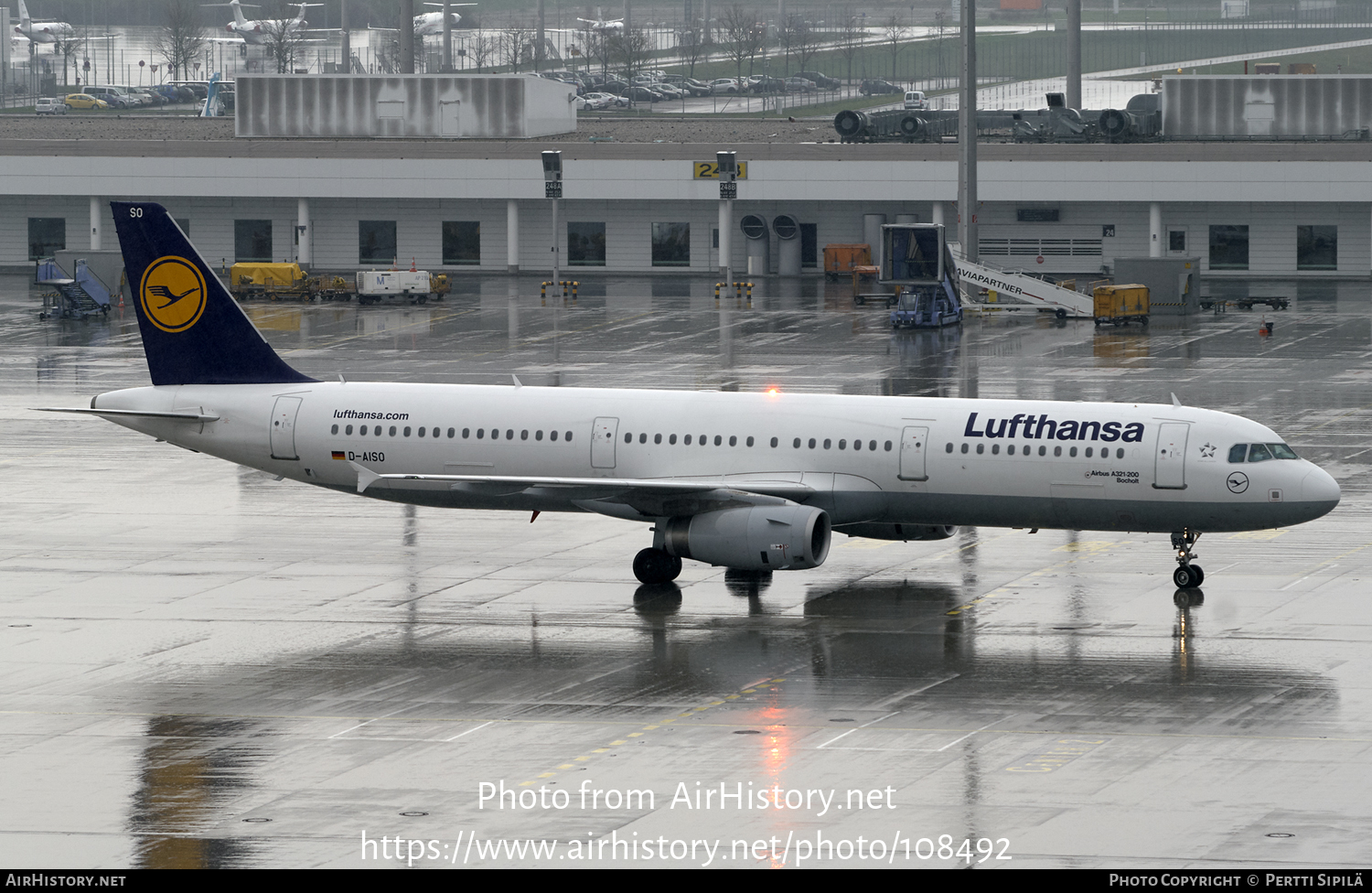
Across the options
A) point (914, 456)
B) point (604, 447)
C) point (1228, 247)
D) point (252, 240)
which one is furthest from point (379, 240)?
point (914, 456)

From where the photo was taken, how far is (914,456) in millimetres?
39875

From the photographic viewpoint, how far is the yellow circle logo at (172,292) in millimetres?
44562

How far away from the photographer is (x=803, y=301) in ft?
342

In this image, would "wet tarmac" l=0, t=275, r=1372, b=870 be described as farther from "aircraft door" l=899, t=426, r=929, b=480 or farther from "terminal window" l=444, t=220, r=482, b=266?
"terminal window" l=444, t=220, r=482, b=266

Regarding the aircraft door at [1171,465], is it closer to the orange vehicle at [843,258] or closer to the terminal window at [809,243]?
the orange vehicle at [843,258]

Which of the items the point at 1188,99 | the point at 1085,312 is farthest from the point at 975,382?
the point at 1188,99

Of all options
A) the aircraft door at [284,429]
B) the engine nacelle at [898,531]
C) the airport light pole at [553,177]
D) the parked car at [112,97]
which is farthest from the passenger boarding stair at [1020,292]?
the parked car at [112,97]

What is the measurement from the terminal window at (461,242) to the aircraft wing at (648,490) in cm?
8117

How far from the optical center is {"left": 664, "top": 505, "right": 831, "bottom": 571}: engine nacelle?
1497 inches

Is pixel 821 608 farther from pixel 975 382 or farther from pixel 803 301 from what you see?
pixel 803 301

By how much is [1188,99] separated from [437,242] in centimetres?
4631

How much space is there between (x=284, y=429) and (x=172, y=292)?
4.58 m

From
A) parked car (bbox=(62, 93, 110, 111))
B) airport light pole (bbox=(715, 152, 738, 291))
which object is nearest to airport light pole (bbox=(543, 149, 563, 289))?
airport light pole (bbox=(715, 152, 738, 291))

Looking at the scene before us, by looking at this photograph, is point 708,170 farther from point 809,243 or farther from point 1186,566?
point 1186,566
